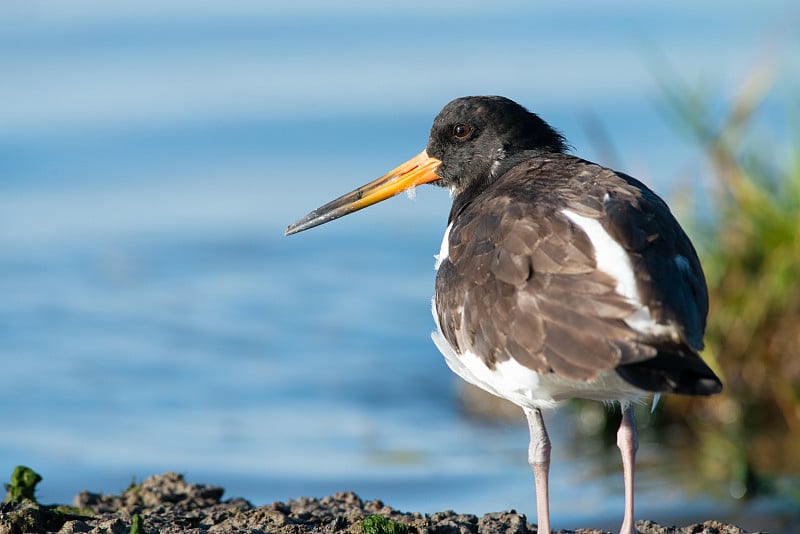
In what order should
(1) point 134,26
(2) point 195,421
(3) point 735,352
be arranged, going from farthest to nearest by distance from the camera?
(1) point 134,26 < (2) point 195,421 < (3) point 735,352

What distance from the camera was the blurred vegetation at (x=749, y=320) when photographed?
948cm

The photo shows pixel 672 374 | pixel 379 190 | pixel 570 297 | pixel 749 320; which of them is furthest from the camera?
pixel 749 320

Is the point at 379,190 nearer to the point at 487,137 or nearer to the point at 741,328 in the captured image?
the point at 487,137

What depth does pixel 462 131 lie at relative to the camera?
7223 mm

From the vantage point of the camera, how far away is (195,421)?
434 inches

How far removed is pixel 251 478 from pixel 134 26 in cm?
1096

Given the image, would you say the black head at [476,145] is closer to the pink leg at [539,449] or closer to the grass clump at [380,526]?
the pink leg at [539,449]

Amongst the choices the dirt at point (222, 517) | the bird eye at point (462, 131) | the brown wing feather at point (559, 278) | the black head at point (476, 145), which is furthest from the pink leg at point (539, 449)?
the bird eye at point (462, 131)

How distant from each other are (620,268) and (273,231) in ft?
31.9

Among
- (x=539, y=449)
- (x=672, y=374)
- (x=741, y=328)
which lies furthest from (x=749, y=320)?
(x=672, y=374)

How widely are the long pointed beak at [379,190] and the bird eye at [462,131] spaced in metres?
0.24

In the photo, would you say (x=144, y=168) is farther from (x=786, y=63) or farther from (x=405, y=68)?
(x=786, y=63)

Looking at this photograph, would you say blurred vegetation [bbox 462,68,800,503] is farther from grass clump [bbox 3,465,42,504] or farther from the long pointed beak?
grass clump [bbox 3,465,42,504]

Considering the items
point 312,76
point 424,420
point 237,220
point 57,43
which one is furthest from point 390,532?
point 57,43
